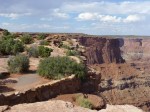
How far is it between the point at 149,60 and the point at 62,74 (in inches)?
4157

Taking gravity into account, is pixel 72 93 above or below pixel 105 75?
above

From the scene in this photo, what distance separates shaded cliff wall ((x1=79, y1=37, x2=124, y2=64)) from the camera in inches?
3627

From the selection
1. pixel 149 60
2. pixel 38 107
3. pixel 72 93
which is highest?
pixel 38 107

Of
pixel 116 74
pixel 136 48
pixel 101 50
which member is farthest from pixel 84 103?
pixel 136 48

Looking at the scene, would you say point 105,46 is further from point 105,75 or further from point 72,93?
point 72,93

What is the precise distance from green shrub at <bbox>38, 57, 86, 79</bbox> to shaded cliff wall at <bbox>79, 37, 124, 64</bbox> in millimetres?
71938

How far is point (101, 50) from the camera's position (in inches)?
3851

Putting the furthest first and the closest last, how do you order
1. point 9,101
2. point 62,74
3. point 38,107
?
point 62,74
point 9,101
point 38,107

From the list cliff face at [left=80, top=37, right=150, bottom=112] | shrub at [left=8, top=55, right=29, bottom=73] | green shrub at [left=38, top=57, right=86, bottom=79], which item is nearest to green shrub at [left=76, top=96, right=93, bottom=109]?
green shrub at [left=38, top=57, right=86, bottom=79]

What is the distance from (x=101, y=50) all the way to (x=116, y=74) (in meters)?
14.5

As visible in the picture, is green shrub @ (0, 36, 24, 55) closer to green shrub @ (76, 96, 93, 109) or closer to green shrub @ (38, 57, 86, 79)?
green shrub @ (38, 57, 86, 79)

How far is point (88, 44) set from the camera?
93.6m

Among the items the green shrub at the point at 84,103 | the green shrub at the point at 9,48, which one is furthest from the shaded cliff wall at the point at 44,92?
the green shrub at the point at 9,48

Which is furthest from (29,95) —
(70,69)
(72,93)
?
(70,69)
